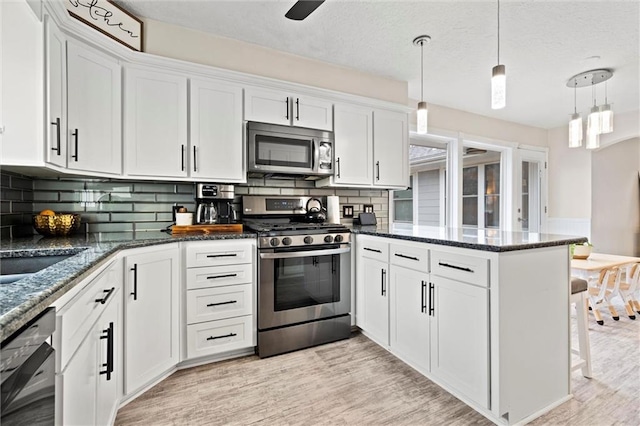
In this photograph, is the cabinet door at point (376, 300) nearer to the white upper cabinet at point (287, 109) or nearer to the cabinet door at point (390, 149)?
the cabinet door at point (390, 149)

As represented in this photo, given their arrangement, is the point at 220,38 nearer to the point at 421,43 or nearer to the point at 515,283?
the point at 421,43

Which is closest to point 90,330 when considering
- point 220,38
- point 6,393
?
point 6,393

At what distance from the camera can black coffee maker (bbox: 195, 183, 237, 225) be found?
2.53 metres

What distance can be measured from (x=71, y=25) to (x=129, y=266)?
4.82 feet

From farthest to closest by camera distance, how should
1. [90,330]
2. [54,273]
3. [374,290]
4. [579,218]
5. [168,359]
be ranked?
[579,218]
[374,290]
[168,359]
[90,330]
[54,273]

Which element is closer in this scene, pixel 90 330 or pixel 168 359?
pixel 90 330

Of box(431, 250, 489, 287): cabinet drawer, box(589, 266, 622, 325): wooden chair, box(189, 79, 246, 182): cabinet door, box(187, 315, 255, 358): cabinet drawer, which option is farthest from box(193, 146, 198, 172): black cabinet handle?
box(589, 266, 622, 325): wooden chair

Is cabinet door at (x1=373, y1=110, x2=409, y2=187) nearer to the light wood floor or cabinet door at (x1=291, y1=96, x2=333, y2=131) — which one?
cabinet door at (x1=291, y1=96, x2=333, y2=131)

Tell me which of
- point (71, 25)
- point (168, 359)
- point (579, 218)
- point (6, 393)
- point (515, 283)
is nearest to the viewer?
point (6, 393)

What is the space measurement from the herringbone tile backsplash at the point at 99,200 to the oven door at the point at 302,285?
832mm

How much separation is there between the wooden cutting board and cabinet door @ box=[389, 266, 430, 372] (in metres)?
1.33

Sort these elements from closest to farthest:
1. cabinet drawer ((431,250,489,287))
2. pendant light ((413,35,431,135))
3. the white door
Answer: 1. cabinet drawer ((431,250,489,287))
2. pendant light ((413,35,431,135))
3. the white door

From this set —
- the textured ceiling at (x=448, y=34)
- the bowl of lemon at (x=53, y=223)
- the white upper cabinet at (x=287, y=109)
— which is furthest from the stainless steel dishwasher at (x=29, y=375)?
the textured ceiling at (x=448, y=34)

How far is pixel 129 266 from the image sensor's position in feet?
5.89
